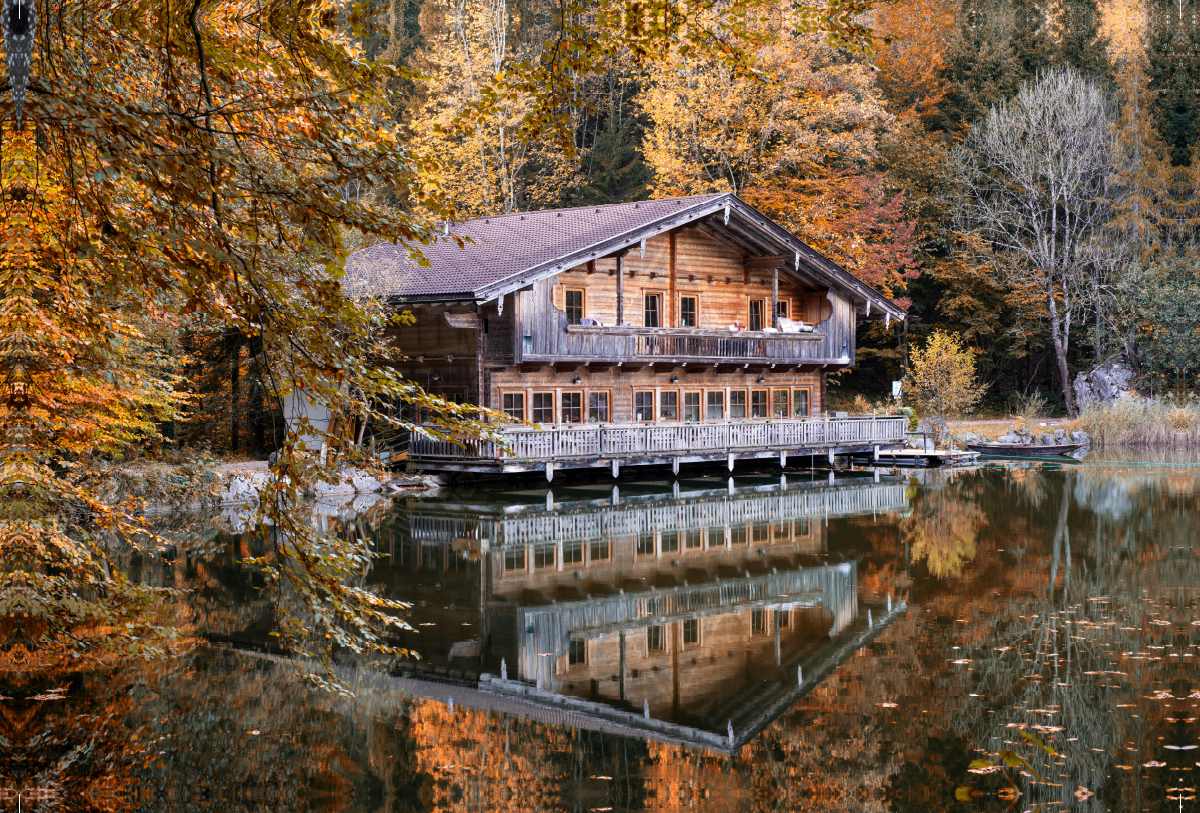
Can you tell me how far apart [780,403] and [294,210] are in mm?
30775

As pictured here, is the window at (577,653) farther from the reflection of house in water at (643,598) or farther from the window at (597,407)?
the window at (597,407)

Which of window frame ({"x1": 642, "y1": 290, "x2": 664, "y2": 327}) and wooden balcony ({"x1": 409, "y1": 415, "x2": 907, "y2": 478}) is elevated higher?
window frame ({"x1": 642, "y1": 290, "x2": 664, "y2": 327})

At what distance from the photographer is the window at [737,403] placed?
3403 centimetres

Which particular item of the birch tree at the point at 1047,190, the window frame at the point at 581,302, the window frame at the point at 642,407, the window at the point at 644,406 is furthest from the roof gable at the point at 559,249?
the birch tree at the point at 1047,190

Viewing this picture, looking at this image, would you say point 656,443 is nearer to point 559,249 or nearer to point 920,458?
point 559,249

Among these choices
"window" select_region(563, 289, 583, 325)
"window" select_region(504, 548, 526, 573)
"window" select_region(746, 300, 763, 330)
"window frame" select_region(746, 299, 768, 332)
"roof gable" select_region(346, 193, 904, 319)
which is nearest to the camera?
"window" select_region(504, 548, 526, 573)

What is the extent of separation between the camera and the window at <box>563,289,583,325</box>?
1180 inches

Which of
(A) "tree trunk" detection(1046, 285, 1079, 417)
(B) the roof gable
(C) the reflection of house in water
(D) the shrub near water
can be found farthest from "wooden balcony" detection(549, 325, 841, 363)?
(A) "tree trunk" detection(1046, 285, 1079, 417)

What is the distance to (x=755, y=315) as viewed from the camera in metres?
34.8

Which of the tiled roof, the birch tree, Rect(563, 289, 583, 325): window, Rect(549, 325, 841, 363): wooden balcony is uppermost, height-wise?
the birch tree

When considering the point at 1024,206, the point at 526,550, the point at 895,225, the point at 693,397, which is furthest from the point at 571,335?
the point at 1024,206

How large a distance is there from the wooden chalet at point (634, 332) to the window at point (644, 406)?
0.05 metres

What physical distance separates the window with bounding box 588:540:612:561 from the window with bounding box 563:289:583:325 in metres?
12.8

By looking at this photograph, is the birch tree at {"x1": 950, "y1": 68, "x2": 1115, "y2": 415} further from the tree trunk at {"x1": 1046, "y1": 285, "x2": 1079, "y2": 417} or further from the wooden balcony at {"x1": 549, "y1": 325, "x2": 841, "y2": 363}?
the wooden balcony at {"x1": 549, "y1": 325, "x2": 841, "y2": 363}
